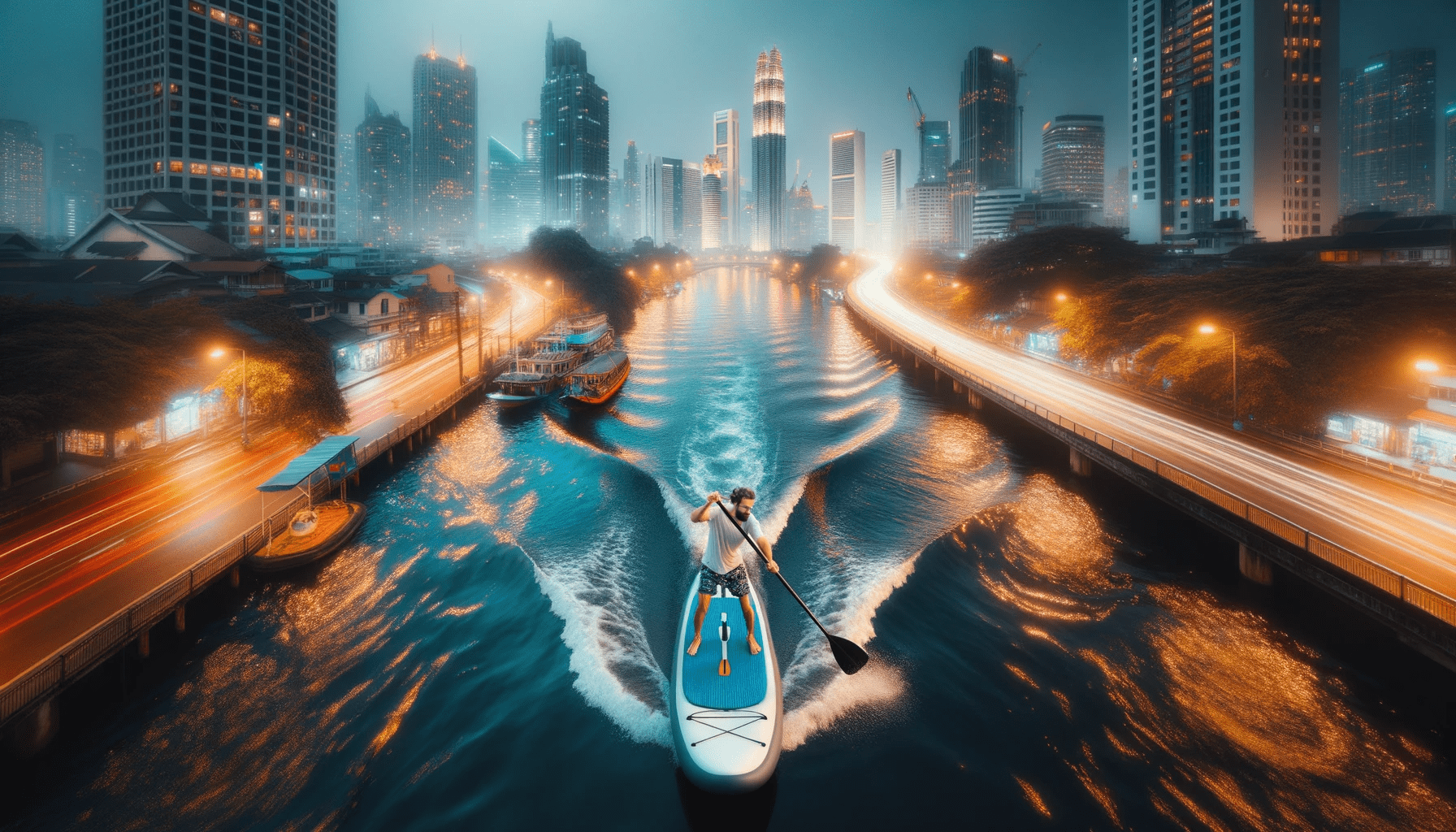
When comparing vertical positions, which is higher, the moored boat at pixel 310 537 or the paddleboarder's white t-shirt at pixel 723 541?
the paddleboarder's white t-shirt at pixel 723 541

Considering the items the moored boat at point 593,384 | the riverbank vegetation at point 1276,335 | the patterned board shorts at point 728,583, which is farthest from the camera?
the moored boat at point 593,384

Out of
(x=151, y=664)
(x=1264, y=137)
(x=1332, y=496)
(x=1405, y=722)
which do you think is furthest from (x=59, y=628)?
(x=1264, y=137)

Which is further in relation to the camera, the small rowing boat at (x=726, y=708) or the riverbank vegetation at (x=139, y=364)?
the riverbank vegetation at (x=139, y=364)

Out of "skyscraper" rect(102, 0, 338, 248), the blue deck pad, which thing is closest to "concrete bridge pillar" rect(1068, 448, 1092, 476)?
the blue deck pad

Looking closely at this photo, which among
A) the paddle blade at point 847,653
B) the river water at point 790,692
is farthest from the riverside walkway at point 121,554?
the paddle blade at point 847,653

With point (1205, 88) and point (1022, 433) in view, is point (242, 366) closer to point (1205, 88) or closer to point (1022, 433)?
point (1022, 433)

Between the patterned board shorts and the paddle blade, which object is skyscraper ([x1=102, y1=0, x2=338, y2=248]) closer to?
the patterned board shorts

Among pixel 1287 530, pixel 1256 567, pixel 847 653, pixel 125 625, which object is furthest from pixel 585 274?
pixel 847 653

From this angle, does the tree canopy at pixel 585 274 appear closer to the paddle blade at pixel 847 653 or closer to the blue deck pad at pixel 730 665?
the blue deck pad at pixel 730 665
